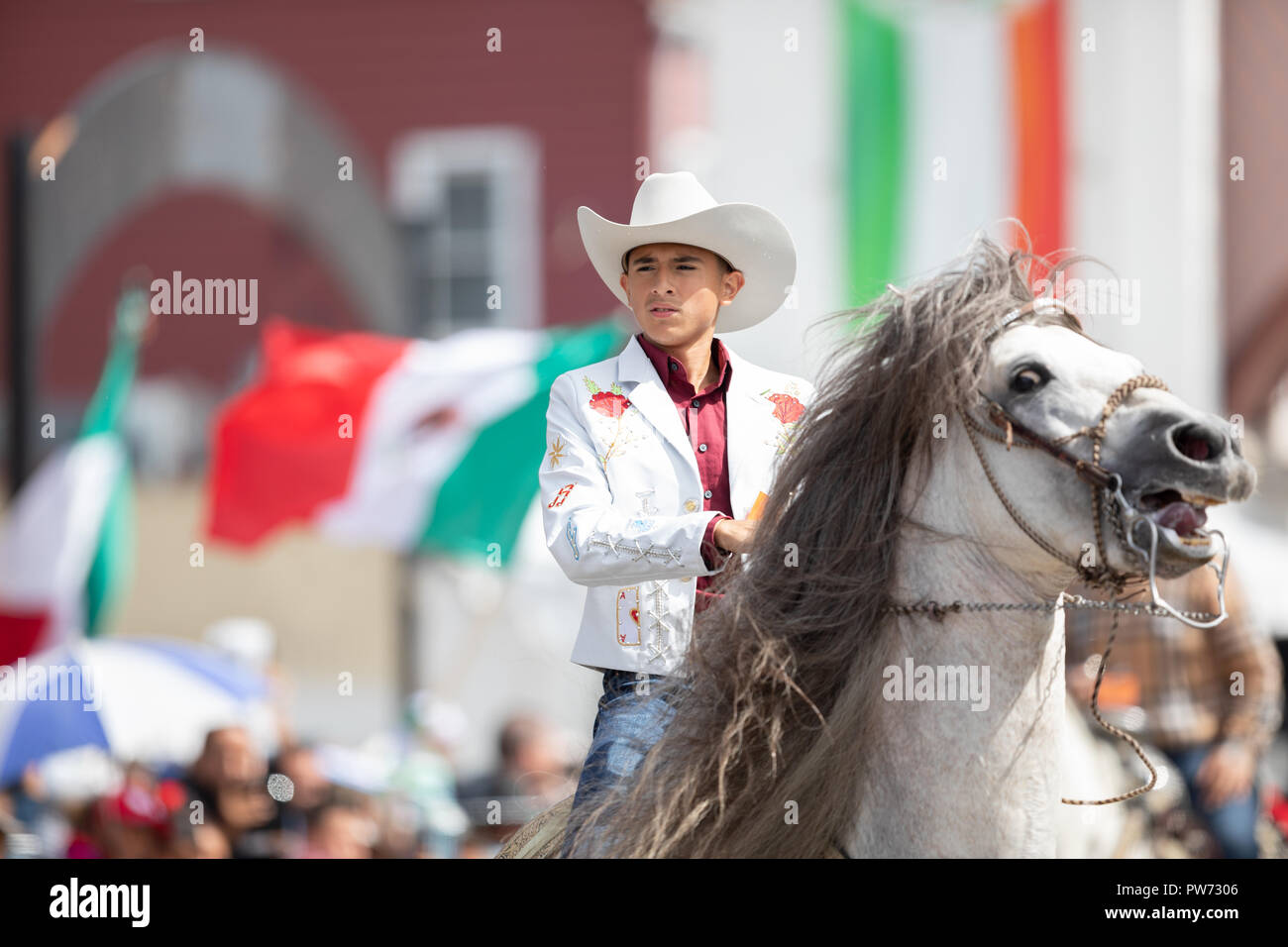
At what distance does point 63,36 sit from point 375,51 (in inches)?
119

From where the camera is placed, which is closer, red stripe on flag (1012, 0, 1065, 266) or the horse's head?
the horse's head

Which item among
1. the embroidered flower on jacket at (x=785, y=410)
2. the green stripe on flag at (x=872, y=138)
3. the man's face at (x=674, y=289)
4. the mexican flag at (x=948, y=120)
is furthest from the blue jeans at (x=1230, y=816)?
the mexican flag at (x=948, y=120)

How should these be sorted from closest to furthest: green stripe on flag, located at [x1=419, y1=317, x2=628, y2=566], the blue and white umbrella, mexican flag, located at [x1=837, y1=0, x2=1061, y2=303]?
the blue and white umbrella → green stripe on flag, located at [x1=419, y1=317, x2=628, y2=566] → mexican flag, located at [x1=837, y1=0, x2=1061, y2=303]

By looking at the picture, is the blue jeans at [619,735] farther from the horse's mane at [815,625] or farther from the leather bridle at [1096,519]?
the leather bridle at [1096,519]

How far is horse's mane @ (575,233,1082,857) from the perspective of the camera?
8.02ft

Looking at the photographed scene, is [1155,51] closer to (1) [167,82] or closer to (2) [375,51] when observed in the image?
(2) [375,51]

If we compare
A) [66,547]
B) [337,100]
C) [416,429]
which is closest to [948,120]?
[337,100]

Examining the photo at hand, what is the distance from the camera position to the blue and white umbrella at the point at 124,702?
7074 mm

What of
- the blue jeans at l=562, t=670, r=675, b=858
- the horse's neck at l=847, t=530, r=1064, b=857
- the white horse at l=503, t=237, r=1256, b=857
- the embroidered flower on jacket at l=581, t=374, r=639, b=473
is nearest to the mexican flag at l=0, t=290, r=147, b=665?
the blue jeans at l=562, t=670, r=675, b=858

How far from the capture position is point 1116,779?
205 inches

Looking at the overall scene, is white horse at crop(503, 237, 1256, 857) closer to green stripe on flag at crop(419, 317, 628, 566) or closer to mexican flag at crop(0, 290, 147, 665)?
green stripe on flag at crop(419, 317, 628, 566)

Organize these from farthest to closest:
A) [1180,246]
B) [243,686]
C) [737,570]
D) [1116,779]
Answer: [1180,246] → [243,686] → [1116,779] → [737,570]

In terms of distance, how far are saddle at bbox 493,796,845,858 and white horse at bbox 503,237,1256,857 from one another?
333 millimetres
